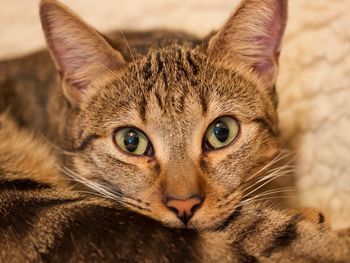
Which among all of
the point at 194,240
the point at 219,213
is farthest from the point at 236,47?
the point at 194,240

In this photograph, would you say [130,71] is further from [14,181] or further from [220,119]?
[14,181]

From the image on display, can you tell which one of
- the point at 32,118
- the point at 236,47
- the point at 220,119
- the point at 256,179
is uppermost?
the point at 236,47

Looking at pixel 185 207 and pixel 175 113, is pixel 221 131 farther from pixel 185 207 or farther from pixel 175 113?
pixel 185 207

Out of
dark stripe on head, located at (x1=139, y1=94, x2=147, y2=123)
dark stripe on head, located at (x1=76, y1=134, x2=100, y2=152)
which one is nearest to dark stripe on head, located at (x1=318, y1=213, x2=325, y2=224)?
dark stripe on head, located at (x1=139, y1=94, x2=147, y2=123)

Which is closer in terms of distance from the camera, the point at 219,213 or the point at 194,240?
the point at 194,240

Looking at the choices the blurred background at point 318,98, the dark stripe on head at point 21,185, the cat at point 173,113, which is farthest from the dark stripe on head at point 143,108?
the blurred background at point 318,98

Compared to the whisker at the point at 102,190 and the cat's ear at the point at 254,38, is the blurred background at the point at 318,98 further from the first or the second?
the whisker at the point at 102,190

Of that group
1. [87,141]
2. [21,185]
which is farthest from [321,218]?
[21,185]
